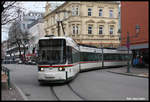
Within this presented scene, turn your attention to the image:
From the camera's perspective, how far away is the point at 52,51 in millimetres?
13531

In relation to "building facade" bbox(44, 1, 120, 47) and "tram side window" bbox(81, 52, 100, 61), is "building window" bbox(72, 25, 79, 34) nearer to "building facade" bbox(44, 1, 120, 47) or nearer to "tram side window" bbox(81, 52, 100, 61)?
"building facade" bbox(44, 1, 120, 47)

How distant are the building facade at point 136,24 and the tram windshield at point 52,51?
14143 millimetres

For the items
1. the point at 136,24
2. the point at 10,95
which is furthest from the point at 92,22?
the point at 10,95

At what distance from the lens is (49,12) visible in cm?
6450

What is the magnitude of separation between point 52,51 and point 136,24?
18083 mm

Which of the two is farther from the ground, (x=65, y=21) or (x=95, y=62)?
(x=65, y=21)

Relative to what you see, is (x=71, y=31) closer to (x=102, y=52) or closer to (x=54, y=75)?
(x=102, y=52)

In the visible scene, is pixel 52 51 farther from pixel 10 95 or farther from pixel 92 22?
pixel 92 22

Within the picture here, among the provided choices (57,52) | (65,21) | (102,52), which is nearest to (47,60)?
(57,52)

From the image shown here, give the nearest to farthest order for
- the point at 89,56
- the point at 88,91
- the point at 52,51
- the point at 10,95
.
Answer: the point at 10,95 → the point at 88,91 → the point at 52,51 → the point at 89,56

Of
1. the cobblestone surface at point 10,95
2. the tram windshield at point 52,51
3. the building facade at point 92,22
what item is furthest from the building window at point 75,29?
the cobblestone surface at point 10,95

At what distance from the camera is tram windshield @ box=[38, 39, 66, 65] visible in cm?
1345

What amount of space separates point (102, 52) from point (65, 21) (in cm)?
2682

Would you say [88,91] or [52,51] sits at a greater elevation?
[52,51]
